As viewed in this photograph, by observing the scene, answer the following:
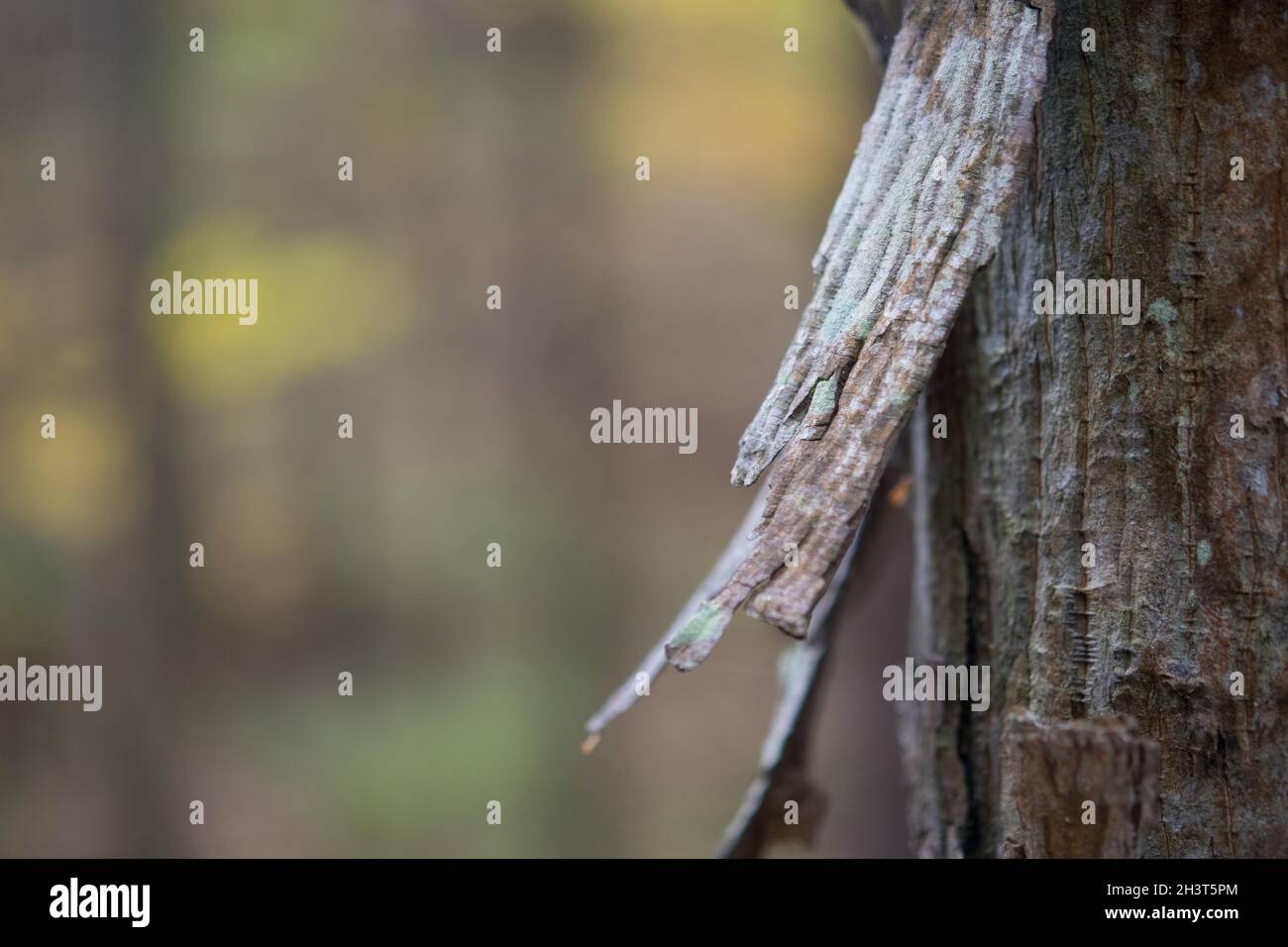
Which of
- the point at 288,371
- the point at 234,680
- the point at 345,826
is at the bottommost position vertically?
the point at 345,826

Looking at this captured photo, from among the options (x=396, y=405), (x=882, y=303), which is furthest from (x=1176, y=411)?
(x=396, y=405)

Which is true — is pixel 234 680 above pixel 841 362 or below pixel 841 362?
below

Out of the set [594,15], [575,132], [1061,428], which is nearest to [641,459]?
[575,132]

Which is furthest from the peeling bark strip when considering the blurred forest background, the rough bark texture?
the blurred forest background

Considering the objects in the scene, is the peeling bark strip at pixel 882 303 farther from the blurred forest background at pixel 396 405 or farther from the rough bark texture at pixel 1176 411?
the blurred forest background at pixel 396 405

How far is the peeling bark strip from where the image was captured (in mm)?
626

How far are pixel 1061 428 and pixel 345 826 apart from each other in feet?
11.4

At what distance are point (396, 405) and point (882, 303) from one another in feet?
10.6

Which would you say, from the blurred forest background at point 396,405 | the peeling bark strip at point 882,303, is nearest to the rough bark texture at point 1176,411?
the peeling bark strip at point 882,303

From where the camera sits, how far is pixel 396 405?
3703 millimetres

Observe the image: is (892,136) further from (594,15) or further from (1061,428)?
(594,15)

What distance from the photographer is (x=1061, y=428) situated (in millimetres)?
867

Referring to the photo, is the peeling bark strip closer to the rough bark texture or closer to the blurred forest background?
the rough bark texture

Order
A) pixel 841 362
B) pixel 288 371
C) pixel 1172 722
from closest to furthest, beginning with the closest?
pixel 841 362 → pixel 1172 722 → pixel 288 371
